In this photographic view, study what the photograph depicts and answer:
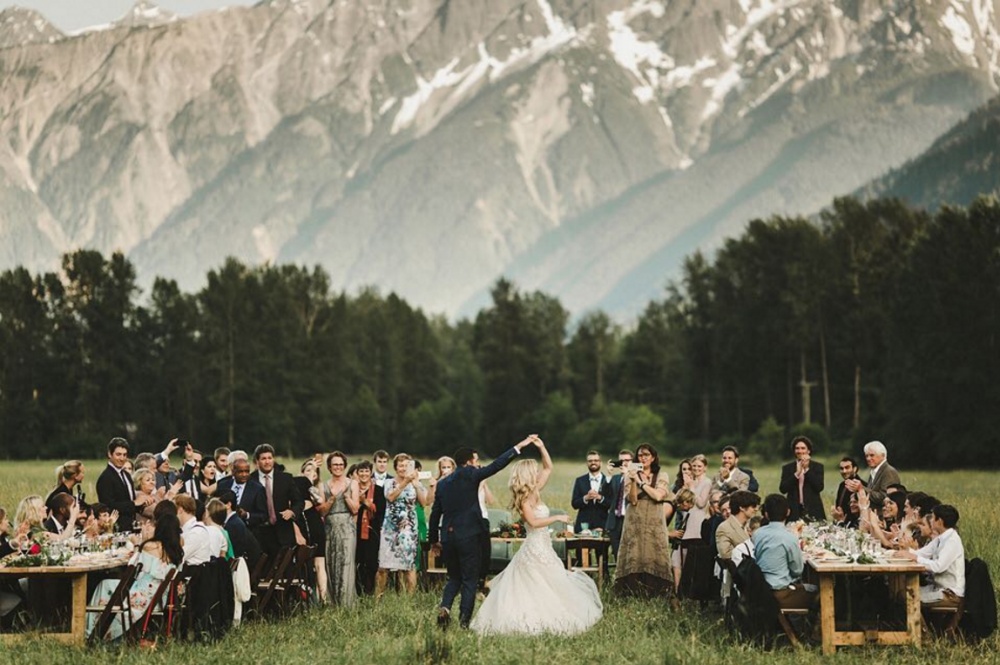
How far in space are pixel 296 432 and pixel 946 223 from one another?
145 feet

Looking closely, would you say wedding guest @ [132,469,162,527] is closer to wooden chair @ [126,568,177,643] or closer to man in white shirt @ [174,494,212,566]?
man in white shirt @ [174,494,212,566]

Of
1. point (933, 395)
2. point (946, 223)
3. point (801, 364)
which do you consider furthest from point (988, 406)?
point (801, 364)

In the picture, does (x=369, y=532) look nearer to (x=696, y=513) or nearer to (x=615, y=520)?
(x=615, y=520)

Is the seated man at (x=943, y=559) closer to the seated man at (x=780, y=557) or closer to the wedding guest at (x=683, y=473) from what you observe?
the seated man at (x=780, y=557)

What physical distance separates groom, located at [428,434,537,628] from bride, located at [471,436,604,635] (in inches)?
12.8

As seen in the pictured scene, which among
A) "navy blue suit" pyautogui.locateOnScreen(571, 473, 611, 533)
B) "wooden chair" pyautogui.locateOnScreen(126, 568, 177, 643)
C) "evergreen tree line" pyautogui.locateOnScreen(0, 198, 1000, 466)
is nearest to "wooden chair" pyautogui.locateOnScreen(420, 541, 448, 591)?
"navy blue suit" pyautogui.locateOnScreen(571, 473, 611, 533)

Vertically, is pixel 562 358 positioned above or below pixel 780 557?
above

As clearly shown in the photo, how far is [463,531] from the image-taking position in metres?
14.2

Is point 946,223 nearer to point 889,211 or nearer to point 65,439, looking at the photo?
point 889,211

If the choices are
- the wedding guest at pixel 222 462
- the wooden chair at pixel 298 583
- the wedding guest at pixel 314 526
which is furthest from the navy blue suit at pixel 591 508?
the wedding guest at pixel 222 462

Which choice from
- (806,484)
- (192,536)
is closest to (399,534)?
(192,536)

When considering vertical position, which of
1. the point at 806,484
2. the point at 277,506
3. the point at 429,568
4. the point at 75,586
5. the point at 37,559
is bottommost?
the point at 429,568

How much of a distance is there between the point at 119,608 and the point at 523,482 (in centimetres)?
428

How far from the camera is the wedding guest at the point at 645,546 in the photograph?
1639 cm
